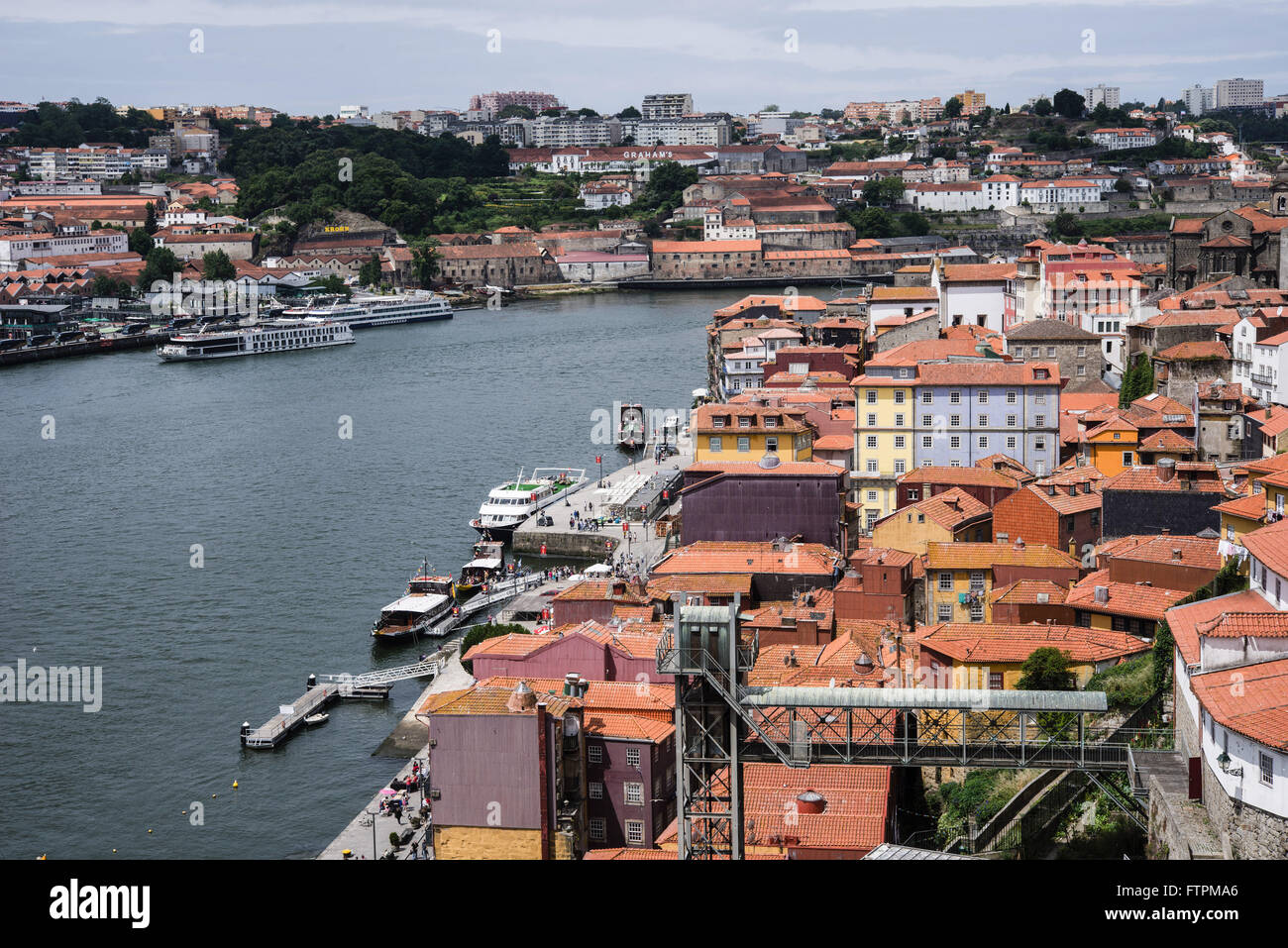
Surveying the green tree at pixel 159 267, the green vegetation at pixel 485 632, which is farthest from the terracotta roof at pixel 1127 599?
the green tree at pixel 159 267

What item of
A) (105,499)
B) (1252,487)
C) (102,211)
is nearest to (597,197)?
(102,211)

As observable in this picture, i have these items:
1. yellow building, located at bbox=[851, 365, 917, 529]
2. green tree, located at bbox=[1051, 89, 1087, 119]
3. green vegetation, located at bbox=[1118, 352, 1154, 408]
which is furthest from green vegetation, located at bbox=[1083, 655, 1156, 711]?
green tree, located at bbox=[1051, 89, 1087, 119]

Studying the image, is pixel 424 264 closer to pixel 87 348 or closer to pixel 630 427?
pixel 87 348

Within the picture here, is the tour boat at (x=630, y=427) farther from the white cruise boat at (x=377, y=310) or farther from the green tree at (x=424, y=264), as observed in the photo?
the green tree at (x=424, y=264)

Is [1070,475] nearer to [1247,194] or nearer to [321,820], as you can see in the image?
[321,820]

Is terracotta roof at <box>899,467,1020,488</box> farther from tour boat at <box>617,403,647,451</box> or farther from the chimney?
tour boat at <box>617,403,647,451</box>
